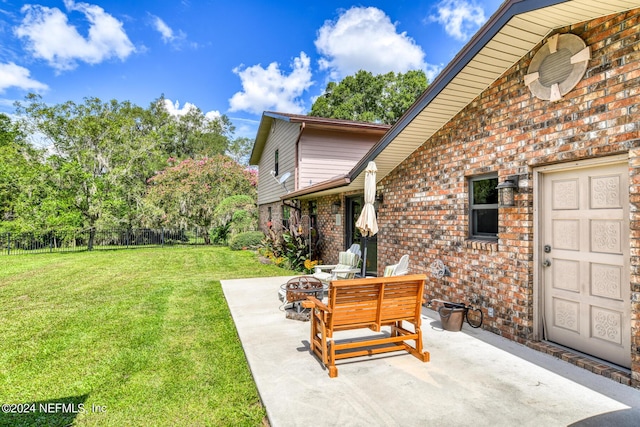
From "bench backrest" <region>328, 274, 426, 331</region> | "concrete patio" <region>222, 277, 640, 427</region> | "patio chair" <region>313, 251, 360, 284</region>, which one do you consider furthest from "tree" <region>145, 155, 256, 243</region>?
"bench backrest" <region>328, 274, 426, 331</region>

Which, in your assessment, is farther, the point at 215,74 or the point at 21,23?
the point at 215,74

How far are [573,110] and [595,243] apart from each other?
143 centimetres

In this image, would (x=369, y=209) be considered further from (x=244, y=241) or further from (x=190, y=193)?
(x=190, y=193)

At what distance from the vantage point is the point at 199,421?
9.54ft

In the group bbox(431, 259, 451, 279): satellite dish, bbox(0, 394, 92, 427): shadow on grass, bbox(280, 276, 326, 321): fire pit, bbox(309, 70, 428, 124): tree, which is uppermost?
bbox(309, 70, 428, 124): tree

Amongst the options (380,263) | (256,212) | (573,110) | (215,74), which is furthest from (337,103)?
(573,110)

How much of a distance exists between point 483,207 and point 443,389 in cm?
279

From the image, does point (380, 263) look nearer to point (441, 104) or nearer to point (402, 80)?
point (441, 104)

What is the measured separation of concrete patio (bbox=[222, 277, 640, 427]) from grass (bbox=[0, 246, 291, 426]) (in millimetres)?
373

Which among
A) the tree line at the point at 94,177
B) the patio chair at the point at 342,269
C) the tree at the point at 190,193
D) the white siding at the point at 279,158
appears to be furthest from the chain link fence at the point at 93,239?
the patio chair at the point at 342,269

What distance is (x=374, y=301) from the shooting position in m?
3.84

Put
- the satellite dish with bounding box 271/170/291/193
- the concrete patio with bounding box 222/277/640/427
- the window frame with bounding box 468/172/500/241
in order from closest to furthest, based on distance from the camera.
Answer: the concrete patio with bounding box 222/277/640/427 < the window frame with bounding box 468/172/500/241 < the satellite dish with bounding box 271/170/291/193

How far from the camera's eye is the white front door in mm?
3469

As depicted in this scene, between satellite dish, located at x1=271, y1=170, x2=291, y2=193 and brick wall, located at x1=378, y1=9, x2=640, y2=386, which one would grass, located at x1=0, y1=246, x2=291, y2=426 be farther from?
satellite dish, located at x1=271, y1=170, x2=291, y2=193
